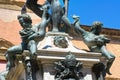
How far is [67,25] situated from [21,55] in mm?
994

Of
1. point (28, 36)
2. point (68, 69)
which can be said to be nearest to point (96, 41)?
point (68, 69)

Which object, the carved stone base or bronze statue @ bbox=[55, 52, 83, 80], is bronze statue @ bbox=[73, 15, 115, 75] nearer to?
the carved stone base

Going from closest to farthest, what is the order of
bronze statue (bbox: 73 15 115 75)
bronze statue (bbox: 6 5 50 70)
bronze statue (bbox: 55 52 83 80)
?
bronze statue (bbox: 55 52 83 80), bronze statue (bbox: 6 5 50 70), bronze statue (bbox: 73 15 115 75)

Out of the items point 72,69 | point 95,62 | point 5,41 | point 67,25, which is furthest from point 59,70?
point 5,41

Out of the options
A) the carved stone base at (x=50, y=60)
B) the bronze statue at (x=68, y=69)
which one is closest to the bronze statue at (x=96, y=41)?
the carved stone base at (x=50, y=60)

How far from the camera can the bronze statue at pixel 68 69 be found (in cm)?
586

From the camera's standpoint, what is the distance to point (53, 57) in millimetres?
5910

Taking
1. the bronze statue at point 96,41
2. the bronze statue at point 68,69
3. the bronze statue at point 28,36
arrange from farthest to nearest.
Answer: the bronze statue at point 96,41, the bronze statue at point 28,36, the bronze statue at point 68,69

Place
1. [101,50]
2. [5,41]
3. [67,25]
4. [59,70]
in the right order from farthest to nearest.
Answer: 1. [5,41]
2. [67,25]
3. [101,50]
4. [59,70]

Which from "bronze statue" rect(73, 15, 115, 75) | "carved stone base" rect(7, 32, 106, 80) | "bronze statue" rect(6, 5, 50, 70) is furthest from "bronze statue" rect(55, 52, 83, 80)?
"bronze statue" rect(73, 15, 115, 75)

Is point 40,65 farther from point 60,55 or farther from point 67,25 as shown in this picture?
point 67,25

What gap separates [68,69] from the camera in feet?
19.3

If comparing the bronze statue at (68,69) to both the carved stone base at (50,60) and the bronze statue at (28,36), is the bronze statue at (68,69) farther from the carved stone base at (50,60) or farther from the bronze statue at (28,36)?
the bronze statue at (28,36)

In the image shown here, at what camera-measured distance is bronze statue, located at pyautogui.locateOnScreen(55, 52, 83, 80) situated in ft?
19.2
